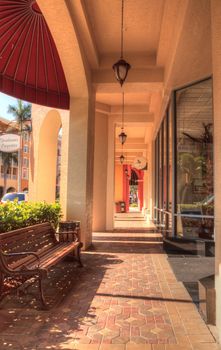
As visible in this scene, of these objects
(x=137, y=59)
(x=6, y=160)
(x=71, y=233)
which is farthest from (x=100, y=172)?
(x=6, y=160)

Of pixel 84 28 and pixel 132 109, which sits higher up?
pixel 84 28

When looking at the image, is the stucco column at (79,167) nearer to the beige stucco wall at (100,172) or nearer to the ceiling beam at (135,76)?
the ceiling beam at (135,76)

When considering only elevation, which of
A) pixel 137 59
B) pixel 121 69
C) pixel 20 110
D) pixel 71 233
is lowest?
pixel 71 233

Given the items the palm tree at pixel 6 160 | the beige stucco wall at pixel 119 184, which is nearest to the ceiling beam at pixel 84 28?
the beige stucco wall at pixel 119 184

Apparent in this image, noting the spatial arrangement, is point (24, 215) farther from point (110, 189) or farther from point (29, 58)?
point (110, 189)

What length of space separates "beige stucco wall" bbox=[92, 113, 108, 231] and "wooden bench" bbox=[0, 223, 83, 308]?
645 cm

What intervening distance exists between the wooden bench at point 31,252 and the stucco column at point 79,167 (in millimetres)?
1999

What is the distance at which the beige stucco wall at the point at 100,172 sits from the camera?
13.3m

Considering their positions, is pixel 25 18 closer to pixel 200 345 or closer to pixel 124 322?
pixel 124 322

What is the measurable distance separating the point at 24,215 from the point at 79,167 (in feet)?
9.18

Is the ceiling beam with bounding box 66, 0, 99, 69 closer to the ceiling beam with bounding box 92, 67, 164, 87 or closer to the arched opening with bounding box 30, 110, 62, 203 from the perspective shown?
the ceiling beam with bounding box 92, 67, 164, 87

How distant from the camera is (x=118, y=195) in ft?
94.6

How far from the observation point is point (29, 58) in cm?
816

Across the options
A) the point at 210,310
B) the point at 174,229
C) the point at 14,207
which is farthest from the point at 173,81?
the point at 210,310
